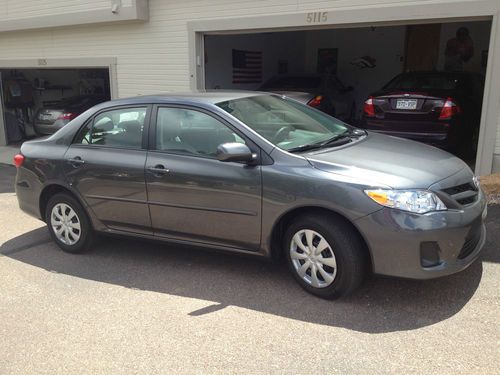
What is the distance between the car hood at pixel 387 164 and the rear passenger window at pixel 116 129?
1.74 meters

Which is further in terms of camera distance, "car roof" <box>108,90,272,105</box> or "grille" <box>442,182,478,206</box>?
"car roof" <box>108,90,272,105</box>

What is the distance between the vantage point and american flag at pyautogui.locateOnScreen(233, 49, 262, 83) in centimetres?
1254

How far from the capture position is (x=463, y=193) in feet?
12.6

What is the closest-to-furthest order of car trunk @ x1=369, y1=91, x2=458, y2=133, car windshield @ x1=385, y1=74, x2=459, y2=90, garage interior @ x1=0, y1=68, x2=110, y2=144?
car trunk @ x1=369, y1=91, x2=458, y2=133 < car windshield @ x1=385, y1=74, x2=459, y2=90 < garage interior @ x1=0, y1=68, x2=110, y2=144

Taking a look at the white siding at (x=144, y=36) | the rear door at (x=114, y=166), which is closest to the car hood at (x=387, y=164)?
the rear door at (x=114, y=166)

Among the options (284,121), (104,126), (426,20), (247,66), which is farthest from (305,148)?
(247,66)

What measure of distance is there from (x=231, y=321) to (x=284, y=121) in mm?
1888

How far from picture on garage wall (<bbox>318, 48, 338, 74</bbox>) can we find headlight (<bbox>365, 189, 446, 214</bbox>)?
519 inches

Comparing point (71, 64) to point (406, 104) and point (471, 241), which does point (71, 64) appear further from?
point (471, 241)

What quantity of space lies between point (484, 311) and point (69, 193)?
157 inches

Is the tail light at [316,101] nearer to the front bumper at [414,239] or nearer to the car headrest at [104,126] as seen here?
the car headrest at [104,126]

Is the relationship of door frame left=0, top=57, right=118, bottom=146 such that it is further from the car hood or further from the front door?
the car hood

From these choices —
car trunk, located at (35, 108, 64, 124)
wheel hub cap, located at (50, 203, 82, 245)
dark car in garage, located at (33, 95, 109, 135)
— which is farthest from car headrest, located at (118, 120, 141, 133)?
car trunk, located at (35, 108, 64, 124)

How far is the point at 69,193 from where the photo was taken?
17.2 feet
